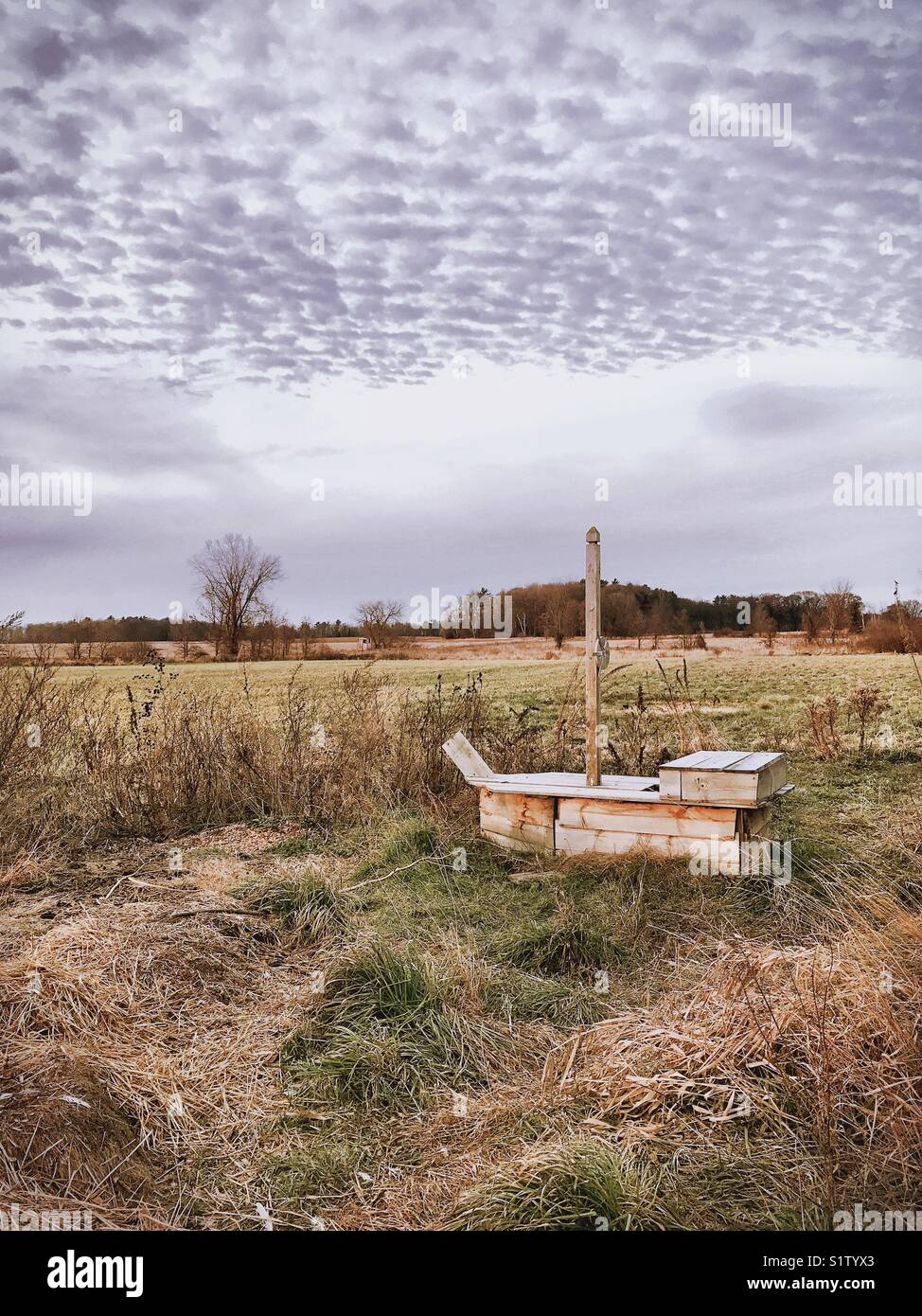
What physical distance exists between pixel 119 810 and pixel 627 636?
15.9 m

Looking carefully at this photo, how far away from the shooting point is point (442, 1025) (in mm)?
3785

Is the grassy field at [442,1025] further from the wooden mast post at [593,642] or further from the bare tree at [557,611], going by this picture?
the bare tree at [557,611]

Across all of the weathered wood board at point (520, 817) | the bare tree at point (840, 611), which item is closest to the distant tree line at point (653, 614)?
the bare tree at point (840, 611)

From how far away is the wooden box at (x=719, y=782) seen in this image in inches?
210

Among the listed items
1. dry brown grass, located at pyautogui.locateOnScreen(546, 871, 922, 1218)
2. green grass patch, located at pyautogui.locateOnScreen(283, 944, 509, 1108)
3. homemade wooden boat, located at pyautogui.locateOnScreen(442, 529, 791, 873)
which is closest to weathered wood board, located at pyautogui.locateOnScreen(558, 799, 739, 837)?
homemade wooden boat, located at pyautogui.locateOnScreen(442, 529, 791, 873)

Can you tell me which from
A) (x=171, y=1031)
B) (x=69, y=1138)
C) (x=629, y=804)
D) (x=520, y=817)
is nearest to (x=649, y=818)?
(x=629, y=804)

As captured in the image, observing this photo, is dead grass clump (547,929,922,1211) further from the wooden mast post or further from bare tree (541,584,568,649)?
bare tree (541,584,568,649)

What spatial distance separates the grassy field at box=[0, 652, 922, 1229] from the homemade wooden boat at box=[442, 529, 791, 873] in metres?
0.19

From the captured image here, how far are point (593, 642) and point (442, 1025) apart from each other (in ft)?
9.46

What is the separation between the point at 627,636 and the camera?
21703mm

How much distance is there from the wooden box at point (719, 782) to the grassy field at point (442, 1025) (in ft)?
1.49

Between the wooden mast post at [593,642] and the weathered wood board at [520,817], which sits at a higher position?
the wooden mast post at [593,642]

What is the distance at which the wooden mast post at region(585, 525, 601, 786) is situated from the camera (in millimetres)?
5988
